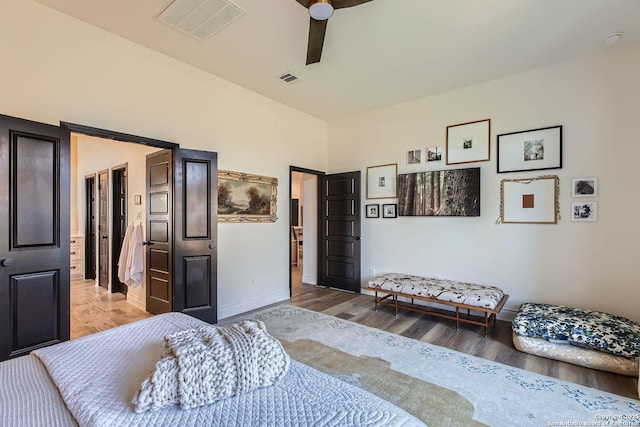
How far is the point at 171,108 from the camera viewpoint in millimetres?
3453

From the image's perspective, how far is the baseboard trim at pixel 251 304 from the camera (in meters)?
3.92

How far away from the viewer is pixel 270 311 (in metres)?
4.10

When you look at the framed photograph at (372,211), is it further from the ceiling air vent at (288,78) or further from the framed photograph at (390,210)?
the ceiling air vent at (288,78)

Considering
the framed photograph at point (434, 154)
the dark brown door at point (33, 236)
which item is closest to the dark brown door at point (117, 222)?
the dark brown door at point (33, 236)

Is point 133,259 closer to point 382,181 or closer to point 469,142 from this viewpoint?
point 382,181

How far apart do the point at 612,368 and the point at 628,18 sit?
314cm

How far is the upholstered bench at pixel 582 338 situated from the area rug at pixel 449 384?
0.43m

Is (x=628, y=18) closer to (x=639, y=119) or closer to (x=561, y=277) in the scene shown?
(x=639, y=119)

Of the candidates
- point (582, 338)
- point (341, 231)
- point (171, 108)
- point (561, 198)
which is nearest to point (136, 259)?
point (171, 108)

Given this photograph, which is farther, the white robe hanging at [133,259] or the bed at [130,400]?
the white robe hanging at [133,259]

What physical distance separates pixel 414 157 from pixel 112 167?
5.09m

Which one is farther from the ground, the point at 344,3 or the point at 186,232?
the point at 344,3

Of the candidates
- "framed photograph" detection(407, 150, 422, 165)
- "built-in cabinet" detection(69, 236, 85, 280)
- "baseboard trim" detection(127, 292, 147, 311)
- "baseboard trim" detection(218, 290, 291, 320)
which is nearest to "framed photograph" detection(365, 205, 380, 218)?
"framed photograph" detection(407, 150, 422, 165)

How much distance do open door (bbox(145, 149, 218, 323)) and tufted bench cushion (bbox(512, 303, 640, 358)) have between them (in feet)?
11.5
